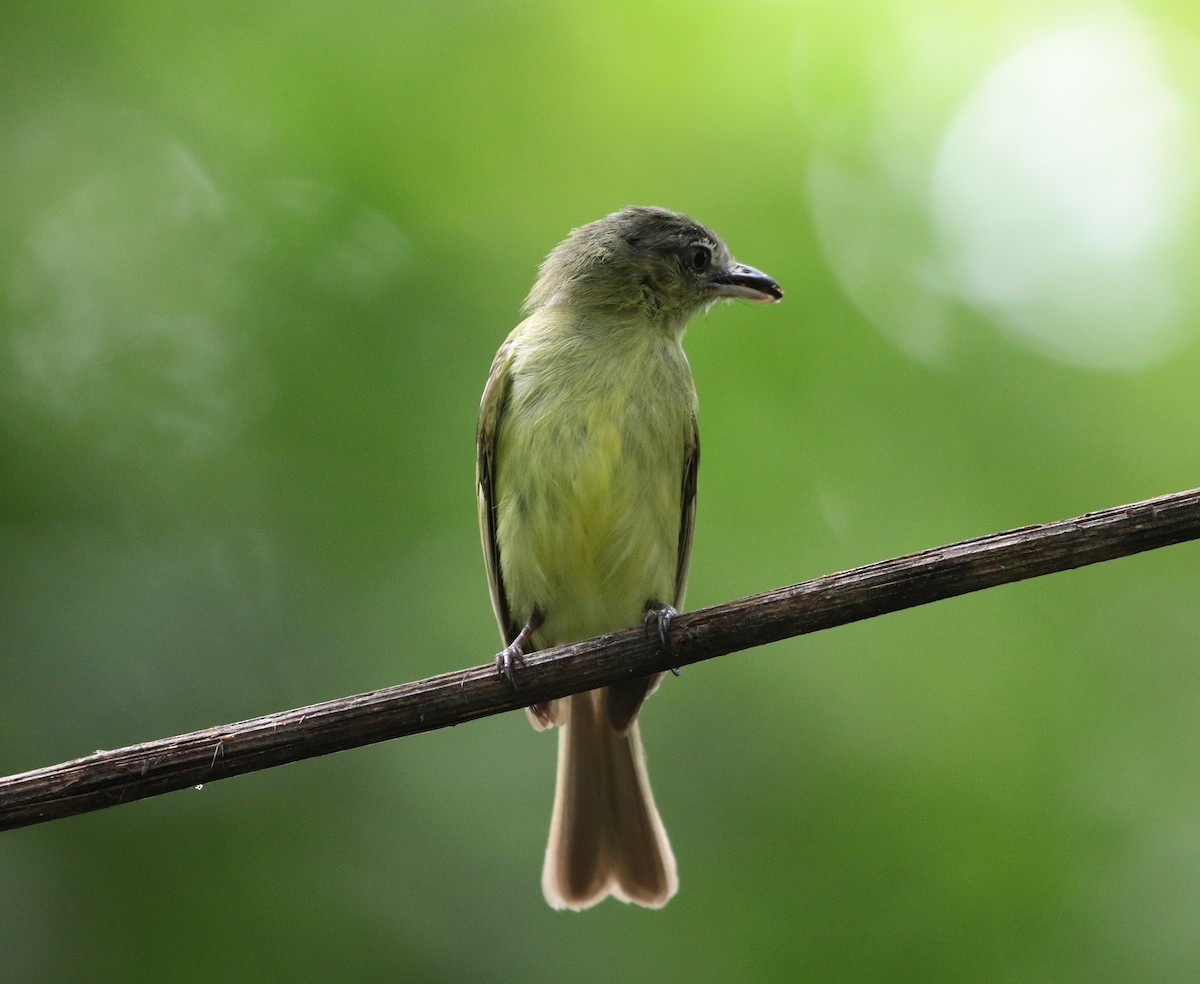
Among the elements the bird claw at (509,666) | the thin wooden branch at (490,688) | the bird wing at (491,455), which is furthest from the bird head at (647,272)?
the thin wooden branch at (490,688)

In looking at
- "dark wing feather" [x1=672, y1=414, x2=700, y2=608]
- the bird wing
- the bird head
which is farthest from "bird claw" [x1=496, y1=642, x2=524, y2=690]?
the bird head

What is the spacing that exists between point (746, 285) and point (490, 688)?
2.25 meters

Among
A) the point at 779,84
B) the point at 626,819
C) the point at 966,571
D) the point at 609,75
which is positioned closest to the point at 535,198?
the point at 609,75

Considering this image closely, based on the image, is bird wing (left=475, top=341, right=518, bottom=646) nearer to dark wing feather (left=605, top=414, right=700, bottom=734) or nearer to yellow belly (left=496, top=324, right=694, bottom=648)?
yellow belly (left=496, top=324, right=694, bottom=648)

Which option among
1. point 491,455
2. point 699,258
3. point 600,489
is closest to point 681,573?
point 600,489

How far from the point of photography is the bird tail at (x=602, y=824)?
409 cm

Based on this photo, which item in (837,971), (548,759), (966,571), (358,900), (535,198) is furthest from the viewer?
(535,198)

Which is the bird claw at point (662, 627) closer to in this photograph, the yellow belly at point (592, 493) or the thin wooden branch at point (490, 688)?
the thin wooden branch at point (490, 688)

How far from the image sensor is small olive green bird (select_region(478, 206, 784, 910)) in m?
3.95

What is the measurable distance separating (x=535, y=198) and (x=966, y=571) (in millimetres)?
3114

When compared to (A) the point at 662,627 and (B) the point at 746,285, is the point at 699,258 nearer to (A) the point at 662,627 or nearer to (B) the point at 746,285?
(B) the point at 746,285

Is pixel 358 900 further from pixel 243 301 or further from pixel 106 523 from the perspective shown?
pixel 243 301

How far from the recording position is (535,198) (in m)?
5.15

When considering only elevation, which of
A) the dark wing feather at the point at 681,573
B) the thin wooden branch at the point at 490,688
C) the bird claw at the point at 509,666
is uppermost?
the dark wing feather at the point at 681,573
